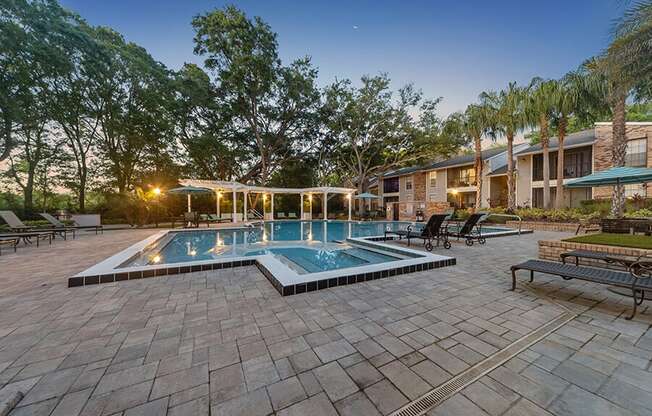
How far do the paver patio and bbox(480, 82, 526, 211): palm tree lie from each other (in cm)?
1431

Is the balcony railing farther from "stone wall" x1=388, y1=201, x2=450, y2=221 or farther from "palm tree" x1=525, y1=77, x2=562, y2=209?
"palm tree" x1=525, y1=77, x2=562, y2=209

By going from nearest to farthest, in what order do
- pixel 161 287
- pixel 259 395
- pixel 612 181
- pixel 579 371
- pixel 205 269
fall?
1. pixel 259 395
2. pixel 579 371
3. pixel 161 287
4. pixel 205 269
5. pixel 612 181

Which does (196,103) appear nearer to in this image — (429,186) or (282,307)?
(282,307)

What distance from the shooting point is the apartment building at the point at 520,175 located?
14289 millimetres

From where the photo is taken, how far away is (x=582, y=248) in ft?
15.4

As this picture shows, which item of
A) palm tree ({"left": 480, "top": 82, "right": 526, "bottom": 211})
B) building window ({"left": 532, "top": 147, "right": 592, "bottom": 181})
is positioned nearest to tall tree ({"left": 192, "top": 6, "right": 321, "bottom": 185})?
palm tree ({"left": 480, "top": 82, "right": 526, "bottom": 211})

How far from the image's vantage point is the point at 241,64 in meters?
16.0

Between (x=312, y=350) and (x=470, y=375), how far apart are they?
118cm

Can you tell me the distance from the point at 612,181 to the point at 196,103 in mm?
20389

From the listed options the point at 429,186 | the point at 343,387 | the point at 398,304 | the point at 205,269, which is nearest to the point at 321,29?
the point at 205,269

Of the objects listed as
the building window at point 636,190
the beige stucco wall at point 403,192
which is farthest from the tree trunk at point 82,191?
the building window at point 636,190

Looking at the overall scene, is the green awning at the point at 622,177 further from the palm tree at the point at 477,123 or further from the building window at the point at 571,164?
the building window at the point at 571,164

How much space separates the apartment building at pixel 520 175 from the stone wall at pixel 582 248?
1239 centimetres

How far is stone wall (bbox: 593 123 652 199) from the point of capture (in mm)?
13828
